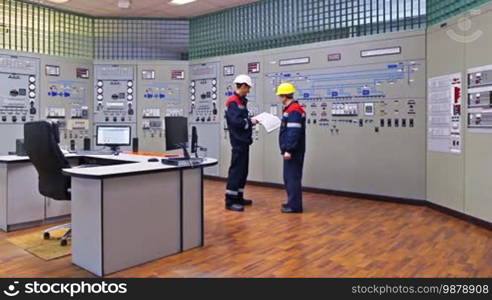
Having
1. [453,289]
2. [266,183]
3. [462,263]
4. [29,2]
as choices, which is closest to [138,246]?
[453,289]

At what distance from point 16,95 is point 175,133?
171 inches

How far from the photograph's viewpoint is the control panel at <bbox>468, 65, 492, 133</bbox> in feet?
13.2

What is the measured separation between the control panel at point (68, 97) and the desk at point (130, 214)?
13.8 ft

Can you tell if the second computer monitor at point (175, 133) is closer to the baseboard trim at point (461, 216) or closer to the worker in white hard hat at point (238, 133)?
the worker in white hard hat at point (238, 133)

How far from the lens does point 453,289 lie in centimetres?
255

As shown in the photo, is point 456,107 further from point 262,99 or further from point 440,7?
point 262,99

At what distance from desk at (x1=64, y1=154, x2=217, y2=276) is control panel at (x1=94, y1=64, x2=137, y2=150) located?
463cm

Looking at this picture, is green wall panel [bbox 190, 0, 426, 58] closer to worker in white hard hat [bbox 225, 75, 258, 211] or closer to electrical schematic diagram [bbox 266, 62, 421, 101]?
electrical schematic diagram [bbox 266, 62, 421, 101]

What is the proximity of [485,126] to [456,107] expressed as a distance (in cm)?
52

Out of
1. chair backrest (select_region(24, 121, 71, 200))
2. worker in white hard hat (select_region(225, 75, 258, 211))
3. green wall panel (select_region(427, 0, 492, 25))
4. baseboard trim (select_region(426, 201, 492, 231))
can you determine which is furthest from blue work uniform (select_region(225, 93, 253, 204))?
green wall panel (select_region(427, 0, 492, 25))

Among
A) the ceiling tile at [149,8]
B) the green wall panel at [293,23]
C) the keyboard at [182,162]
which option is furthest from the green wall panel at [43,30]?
the keyboard at [182,162]

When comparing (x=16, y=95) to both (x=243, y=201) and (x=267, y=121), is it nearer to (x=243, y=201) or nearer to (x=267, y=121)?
(x=243, y=201)

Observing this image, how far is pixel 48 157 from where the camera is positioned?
11.0 feet

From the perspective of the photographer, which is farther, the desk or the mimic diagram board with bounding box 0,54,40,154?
the mimic diagram board with bounding box 0,54,40,154
